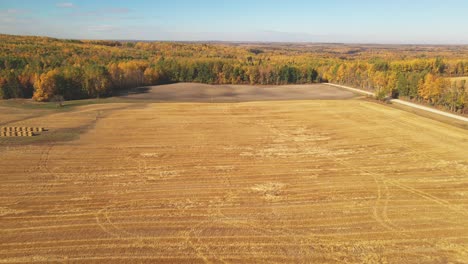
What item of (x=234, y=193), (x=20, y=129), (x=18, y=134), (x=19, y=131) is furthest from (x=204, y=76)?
(x=234, y=193)

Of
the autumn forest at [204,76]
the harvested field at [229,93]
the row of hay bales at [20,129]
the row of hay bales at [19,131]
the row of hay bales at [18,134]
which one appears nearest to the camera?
the row of hay bales at [18,134]

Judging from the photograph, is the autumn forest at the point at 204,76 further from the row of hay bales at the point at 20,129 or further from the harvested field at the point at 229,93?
the row of hay bales at the point at 20,129

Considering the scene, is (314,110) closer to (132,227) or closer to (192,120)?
(192,120)

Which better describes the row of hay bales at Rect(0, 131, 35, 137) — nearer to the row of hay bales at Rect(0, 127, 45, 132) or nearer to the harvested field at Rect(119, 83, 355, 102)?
the row of hay bales at Rect(0, 127, 45, 132)

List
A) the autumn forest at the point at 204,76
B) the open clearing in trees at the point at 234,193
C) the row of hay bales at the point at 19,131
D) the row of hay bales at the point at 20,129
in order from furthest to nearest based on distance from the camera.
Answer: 1. the autumn forest at the point at 204,76
2. the row of hay bales at the point at 20,129
3. the row of hay bales at the point at 19,131
4. the open clearing in trees at the point at 234,193

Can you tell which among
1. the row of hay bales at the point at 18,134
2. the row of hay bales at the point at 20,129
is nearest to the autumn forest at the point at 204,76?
the row of hay bales at the point at 20,129

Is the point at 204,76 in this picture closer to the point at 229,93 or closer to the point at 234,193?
the point at 229,93

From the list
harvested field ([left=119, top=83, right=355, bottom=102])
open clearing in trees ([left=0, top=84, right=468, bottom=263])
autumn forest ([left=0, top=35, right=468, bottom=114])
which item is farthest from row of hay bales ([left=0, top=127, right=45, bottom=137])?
harvested field ([left=119, top=83, right=355, bottom=102])
